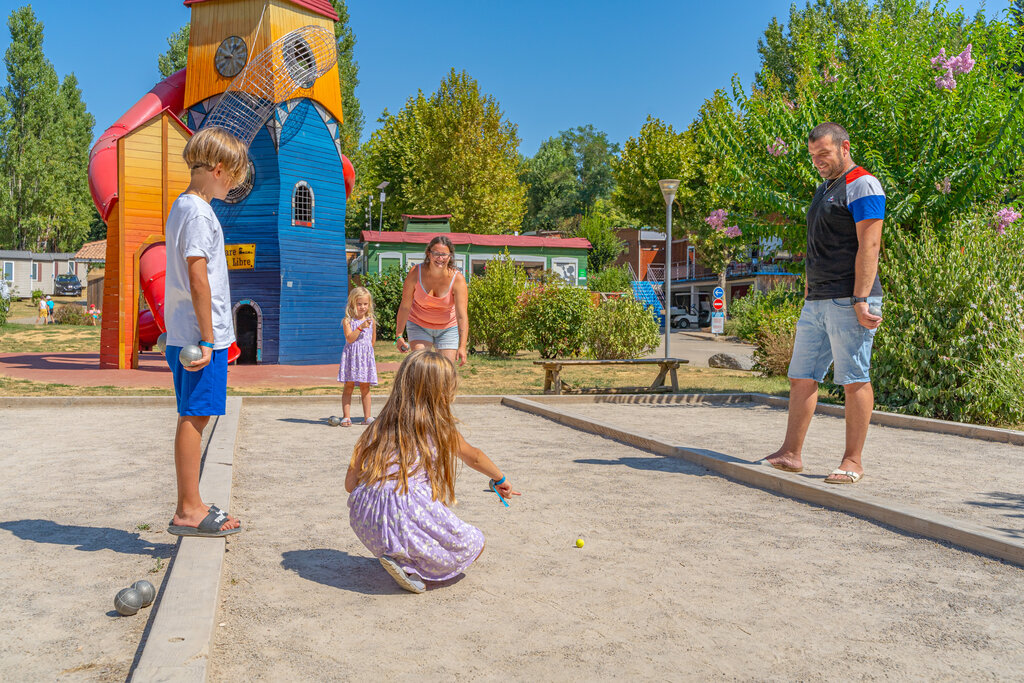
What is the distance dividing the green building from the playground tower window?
13.6 m

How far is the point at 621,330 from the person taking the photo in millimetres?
20047

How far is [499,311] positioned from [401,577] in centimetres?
1815

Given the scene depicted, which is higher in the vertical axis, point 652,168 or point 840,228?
point 652,168

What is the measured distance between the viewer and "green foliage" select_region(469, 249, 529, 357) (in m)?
21.2

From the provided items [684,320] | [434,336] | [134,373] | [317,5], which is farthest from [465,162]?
[434,336]

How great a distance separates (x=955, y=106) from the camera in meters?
10.3

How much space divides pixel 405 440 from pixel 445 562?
530 millimetres

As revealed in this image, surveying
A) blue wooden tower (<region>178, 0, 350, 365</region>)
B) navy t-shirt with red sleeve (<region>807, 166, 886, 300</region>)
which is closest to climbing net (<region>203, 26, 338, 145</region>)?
blue wooden tower (<region>178, 0, 350, 365</region>)

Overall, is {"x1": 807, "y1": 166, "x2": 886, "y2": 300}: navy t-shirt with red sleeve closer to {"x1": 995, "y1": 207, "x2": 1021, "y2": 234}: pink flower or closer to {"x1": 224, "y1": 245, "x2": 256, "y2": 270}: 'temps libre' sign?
{"x1": 995, "y1": 207, "x2": 1021, "y2": 234}: pink flower

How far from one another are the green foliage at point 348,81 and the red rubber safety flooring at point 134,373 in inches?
1411

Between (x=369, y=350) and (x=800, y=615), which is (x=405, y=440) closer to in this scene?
(x=800, y=615)

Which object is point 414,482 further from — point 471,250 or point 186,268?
point 471,250

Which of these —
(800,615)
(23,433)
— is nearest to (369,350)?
(23,433)

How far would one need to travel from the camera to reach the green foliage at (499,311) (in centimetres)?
2117
